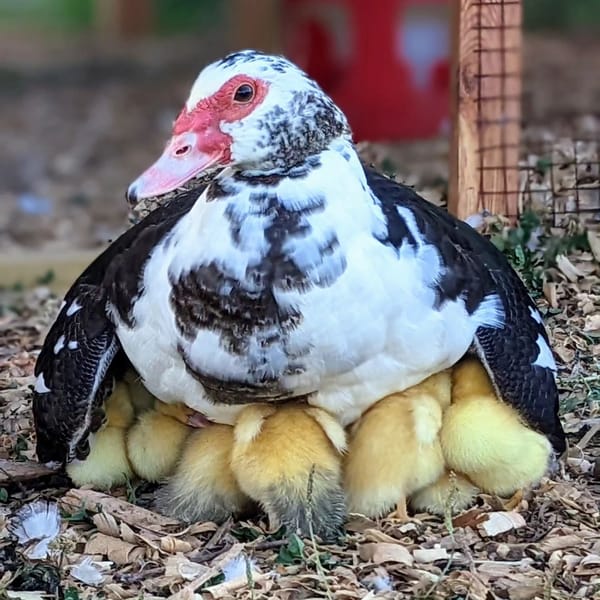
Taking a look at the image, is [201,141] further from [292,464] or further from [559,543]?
[559,543]

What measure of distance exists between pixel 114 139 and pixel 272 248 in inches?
197

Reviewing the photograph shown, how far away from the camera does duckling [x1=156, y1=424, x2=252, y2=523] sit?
9.34 feet

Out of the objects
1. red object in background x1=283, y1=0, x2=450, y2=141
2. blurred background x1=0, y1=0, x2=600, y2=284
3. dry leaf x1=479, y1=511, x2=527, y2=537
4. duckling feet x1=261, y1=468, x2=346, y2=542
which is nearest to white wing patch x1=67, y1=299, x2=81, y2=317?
duckling feet x1=261, y1=468, x2=346, y2=542

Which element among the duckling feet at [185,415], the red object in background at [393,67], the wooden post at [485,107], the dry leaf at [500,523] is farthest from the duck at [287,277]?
the red object in background at [393,67]

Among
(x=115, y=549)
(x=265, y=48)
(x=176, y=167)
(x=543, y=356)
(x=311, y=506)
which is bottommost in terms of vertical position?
(x=115, y=549)

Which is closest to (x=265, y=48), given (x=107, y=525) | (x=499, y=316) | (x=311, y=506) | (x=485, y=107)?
(x=485, y=107)

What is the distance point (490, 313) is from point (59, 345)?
95 cm

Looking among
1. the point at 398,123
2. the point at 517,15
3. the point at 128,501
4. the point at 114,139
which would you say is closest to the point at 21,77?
the point at 114,139

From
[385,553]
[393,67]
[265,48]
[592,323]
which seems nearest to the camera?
[385,553]

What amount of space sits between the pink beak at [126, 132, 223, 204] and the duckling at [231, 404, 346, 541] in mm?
494

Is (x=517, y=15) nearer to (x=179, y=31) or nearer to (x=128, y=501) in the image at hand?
(x=128, y=501)

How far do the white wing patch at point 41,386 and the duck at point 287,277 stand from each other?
0.27 m

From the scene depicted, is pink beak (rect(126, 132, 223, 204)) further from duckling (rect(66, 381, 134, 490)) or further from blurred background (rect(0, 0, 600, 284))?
blurred background (rect(0, 0, 600, 284))

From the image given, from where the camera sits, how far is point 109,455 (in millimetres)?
3033
